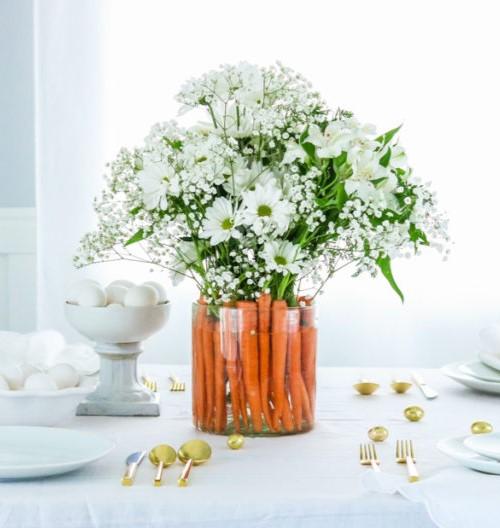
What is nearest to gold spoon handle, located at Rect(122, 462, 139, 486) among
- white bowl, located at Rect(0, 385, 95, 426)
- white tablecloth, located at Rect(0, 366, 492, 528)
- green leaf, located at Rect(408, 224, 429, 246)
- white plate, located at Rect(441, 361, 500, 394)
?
white tablecloth, located at Rect(0, 366, 492, 528)

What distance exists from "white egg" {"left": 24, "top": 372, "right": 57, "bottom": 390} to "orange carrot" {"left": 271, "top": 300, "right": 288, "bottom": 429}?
0.30 metres

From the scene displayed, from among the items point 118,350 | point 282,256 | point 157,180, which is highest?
point 157,180

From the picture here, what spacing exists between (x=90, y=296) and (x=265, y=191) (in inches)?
13.9

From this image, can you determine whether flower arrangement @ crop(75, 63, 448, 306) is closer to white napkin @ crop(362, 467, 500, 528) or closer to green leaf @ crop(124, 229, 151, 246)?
green leaf @ crop(124, 229, 151, 246)

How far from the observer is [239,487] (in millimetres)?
1033

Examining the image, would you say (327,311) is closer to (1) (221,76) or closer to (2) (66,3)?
(2) (66,3)

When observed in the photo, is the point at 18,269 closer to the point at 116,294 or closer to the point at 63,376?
the point at 116,294

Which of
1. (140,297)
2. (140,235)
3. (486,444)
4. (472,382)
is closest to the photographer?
(486,444)

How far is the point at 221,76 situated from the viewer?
4.18ft

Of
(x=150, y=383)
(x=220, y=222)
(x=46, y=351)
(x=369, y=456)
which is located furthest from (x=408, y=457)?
(x=46, y=351)

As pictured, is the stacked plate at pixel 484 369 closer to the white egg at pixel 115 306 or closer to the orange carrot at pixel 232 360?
the orange carrot at pixel 232 360

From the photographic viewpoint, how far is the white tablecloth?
0.97 meters

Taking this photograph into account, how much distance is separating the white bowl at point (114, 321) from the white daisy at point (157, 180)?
0.21m

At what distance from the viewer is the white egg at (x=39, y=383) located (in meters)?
1.26
